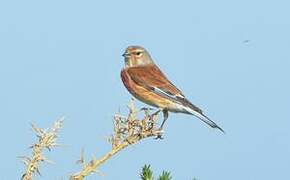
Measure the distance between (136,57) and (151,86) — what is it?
3.48ft

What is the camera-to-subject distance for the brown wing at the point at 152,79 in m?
6.44

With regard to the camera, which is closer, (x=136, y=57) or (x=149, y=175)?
(x=149, y=175)

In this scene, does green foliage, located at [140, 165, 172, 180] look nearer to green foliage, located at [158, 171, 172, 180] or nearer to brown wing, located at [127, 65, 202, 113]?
green foliage, located at [158, 171, 172, 180]

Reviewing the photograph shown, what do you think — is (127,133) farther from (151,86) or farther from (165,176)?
(151,86)

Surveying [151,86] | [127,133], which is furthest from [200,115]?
[127,133]

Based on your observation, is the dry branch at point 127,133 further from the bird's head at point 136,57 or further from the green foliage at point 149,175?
the bird's head at point 136,57

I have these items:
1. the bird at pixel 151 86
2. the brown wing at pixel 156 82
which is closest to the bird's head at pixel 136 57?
the bird at pixel 151 86

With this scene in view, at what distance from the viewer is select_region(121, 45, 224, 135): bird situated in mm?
5992

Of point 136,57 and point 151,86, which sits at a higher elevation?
point 136,57

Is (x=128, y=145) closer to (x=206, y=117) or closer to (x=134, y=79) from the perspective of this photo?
(x=206, y=117)

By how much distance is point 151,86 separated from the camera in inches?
256

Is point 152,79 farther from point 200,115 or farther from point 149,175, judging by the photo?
point 149,175

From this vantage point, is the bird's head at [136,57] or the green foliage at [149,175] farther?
the bird's head at [136,57]

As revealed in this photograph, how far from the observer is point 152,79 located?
6.71m
